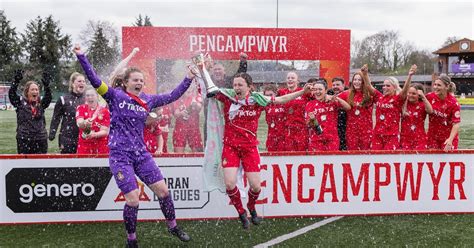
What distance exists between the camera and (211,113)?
5973 mm

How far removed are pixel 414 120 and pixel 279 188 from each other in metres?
2.27

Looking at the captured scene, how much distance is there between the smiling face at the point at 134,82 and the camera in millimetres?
5127

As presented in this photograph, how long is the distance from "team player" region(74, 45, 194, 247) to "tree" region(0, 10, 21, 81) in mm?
52451

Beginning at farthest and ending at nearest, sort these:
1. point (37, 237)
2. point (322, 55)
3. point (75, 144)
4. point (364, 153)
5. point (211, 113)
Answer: point (322, 55) → point (75, 144) → point (364, 153) → point (211, 113) → point (37, 237)

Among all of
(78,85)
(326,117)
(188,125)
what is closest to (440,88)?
(326,117)

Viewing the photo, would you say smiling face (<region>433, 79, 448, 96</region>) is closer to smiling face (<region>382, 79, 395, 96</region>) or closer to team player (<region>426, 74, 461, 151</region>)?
team player (<region>426, 74, 461, 151</region>)

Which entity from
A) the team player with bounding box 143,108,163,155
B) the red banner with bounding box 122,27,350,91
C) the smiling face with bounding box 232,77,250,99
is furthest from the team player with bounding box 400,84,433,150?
the red banner with bounding box 122,27,350,91

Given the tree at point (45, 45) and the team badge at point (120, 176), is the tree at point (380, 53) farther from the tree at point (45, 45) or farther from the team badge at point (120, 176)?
the team badge at point (120, 176)

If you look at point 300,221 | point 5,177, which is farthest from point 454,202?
point 5,177

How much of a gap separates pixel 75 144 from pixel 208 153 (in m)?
2.48

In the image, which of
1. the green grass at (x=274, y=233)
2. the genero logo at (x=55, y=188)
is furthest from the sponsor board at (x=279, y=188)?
the green grass at (x=274, y=233)

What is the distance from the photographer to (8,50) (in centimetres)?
5500

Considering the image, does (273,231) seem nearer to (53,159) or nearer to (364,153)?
(364,153)

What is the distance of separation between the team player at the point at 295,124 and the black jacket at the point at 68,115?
119 inches
